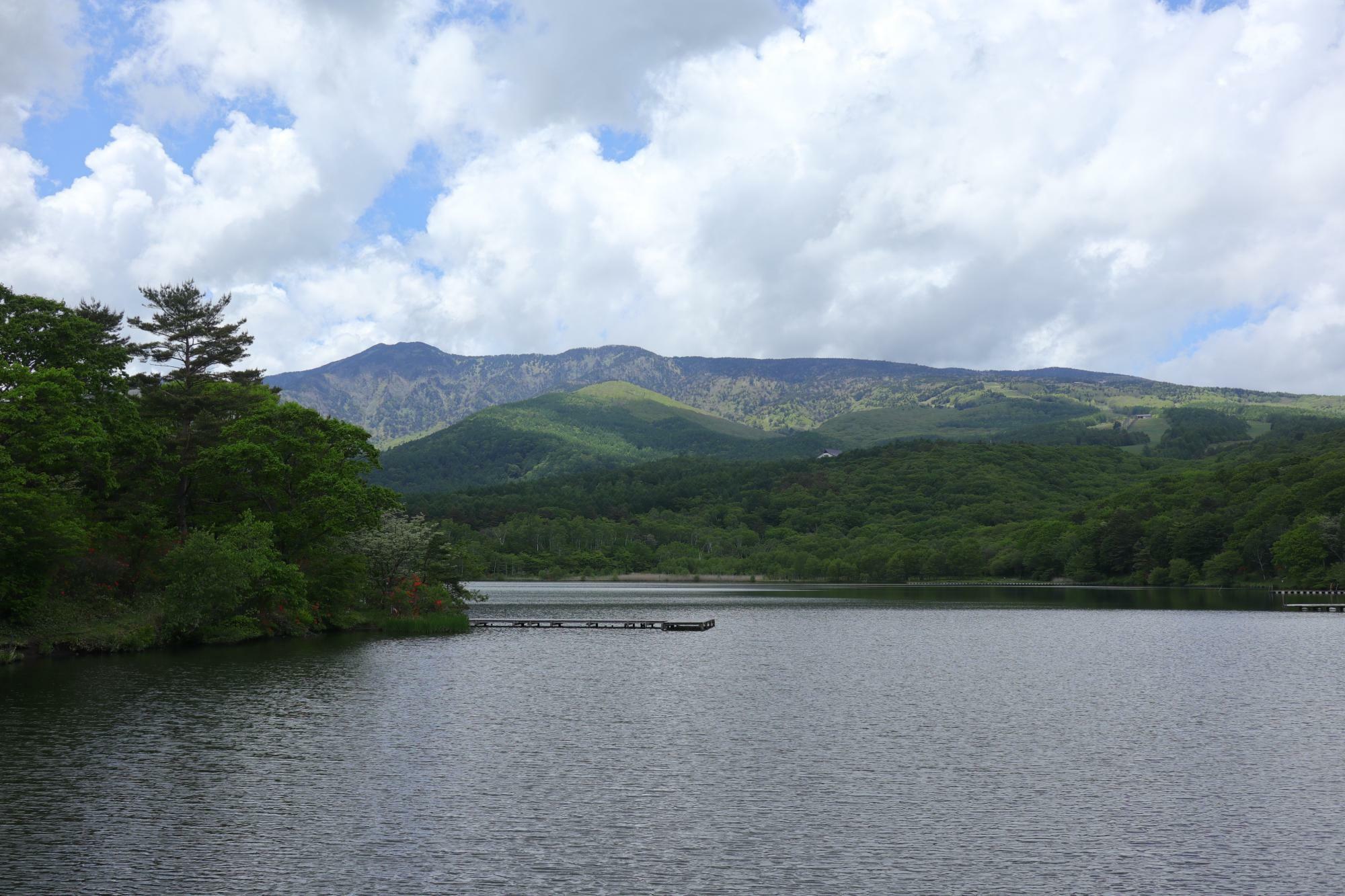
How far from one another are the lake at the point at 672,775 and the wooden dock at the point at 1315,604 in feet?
207

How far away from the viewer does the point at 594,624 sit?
111 metres

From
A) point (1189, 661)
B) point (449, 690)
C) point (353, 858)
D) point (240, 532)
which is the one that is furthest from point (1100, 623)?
point (353, 858)

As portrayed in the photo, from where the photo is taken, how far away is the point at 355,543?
95.3 meters

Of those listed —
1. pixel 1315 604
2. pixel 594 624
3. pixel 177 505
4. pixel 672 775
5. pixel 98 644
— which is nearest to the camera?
pixel 672 775

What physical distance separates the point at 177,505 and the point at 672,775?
66931 millimetres

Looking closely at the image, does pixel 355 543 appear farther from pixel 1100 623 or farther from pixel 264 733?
pixel 1100 623

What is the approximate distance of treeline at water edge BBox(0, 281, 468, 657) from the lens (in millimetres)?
66125

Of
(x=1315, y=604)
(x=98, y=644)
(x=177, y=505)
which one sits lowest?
(x=98, y=644)

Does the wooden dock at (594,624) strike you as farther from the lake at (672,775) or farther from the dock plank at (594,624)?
the lake at (672,775)

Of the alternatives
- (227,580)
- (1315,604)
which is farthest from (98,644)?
(1315,604)

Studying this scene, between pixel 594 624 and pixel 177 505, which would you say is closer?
pixel 177 505

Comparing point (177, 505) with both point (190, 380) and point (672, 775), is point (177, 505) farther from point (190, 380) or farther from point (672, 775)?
point (672, 775)

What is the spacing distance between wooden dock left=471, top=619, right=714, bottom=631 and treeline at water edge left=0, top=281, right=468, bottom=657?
248 inches

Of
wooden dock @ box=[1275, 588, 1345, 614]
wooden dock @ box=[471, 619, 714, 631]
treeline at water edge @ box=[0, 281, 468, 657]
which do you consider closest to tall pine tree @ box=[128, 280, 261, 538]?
treeline at water edge @ box=[0, 281, 468, 657]
